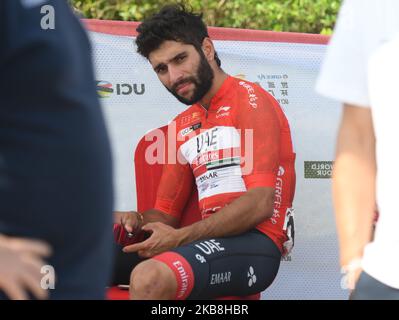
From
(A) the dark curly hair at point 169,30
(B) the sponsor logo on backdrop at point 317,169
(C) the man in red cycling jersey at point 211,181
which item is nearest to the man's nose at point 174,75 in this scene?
(C) the man in red cycling jersey at point 211,181

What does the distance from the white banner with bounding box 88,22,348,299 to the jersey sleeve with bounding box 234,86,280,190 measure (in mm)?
344

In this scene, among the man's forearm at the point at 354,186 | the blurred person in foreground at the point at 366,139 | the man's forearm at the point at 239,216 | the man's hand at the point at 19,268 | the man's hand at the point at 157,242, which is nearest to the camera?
the man's hand at the point at 19,268

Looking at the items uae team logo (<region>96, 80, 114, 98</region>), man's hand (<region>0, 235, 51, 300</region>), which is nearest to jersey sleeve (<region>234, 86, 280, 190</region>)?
uae team logo (<region>96, 80, 114, 98</region>)

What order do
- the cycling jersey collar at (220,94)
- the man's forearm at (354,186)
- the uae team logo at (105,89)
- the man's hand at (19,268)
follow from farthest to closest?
1. the uae team logo at (105,89)
2. the cycling jersey collar at (220,94)
3. the man's forearm at (354,186)
4. the man's hand at (19,268)

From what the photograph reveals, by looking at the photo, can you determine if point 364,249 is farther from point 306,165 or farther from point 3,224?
point 306,165

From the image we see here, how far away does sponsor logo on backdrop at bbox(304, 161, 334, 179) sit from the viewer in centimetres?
409

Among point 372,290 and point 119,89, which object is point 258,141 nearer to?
point 119,89

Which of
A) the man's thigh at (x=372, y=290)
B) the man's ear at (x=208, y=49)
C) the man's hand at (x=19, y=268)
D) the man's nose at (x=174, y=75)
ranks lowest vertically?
the man's nose at (x=174, y=75)

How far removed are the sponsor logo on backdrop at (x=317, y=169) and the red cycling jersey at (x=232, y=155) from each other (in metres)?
0.24

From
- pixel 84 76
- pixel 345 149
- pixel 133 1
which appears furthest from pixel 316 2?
pixel 84 76

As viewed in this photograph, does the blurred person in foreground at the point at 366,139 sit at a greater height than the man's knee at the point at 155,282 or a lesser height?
greater

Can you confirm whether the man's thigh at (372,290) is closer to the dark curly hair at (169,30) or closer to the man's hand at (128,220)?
the man's hand at (128,220)

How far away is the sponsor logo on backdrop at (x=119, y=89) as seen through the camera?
13.0ft

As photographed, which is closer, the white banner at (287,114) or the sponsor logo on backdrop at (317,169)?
the white banner at (287,114)
